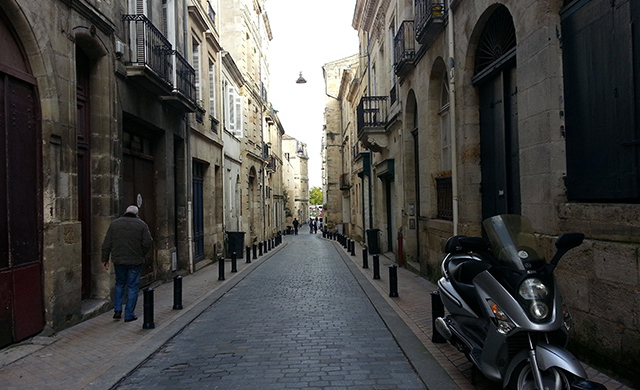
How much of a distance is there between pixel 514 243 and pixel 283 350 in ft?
10.5

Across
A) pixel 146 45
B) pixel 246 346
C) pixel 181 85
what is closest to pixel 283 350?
pixel 246 346

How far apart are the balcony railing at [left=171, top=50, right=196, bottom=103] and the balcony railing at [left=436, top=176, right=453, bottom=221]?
630cm

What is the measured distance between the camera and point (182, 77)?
12641 mm

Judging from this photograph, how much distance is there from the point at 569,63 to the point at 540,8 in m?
0.74

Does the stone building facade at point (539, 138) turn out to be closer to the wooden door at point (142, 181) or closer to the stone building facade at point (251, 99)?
the wooden door at point (142, 181)

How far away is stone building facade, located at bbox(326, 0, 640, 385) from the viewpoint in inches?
178

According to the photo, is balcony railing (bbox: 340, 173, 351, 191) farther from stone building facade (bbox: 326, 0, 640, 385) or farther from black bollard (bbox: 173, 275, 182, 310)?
black bollard (bbox: 173, 275, 182, 310)

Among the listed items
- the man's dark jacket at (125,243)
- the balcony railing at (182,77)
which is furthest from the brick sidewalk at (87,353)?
the balcony railing at (182,77)

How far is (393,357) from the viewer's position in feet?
18.3

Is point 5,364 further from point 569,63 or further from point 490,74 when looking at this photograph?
point 490,74

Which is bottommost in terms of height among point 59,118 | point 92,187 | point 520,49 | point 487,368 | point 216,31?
point 487,368

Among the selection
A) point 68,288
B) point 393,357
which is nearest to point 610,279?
point 393,357

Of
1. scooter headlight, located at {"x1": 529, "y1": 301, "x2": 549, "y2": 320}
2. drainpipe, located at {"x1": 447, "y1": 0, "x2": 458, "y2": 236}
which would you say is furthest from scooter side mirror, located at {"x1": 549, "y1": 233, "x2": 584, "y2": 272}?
drainpipe, located at {"x1": 447, "y1": 0, "x2": 458, "y2": 236}

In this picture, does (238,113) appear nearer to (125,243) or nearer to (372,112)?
(372,112)
